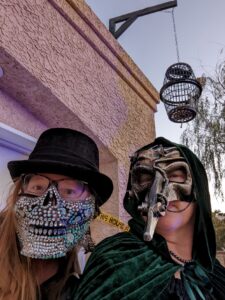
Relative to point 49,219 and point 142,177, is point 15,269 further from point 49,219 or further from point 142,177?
point 142,177

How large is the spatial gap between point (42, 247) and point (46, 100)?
Result: 1.20m

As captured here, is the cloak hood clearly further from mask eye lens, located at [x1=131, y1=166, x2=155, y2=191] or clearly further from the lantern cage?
the lantern cage

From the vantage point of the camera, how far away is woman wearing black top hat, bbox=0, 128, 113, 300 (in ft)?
4.16

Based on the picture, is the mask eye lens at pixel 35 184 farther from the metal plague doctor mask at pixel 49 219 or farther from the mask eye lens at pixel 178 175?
the mask eye lens at pixel 178 175

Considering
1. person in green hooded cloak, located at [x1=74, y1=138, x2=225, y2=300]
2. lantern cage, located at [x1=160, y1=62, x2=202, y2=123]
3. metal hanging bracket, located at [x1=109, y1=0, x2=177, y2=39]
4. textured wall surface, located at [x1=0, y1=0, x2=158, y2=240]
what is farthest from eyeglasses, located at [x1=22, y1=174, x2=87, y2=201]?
metal hanging bracket, located at [x1=109, y1=0, x2=177, y2=39]

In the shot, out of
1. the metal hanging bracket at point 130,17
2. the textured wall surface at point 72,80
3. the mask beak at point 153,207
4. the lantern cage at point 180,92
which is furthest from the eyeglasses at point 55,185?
the metal hanging bracket at point 130,17

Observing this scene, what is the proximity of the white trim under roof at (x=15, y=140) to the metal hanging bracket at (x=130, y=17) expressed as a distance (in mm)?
2059

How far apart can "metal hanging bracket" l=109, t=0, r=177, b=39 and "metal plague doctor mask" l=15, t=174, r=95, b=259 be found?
2740mm

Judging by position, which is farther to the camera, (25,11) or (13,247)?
(25,11)

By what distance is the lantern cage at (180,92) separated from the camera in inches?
127

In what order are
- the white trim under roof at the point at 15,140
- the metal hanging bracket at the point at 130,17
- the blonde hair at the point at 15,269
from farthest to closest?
1. the metal hanging bracket at the point at 130,17
2. the white trim under roof at the point at 15,140
3. the blonde hair at the point at 15,269

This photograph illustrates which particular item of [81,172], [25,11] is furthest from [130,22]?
[81,172]

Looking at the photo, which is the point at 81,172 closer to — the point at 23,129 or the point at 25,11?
the point at 23,129

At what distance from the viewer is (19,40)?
194 cm
